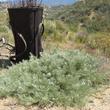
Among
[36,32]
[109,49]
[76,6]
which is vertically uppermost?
[36,32]

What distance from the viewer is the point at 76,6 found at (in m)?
36.3

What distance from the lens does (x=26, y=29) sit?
948 centimetres

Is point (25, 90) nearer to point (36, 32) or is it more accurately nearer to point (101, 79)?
point (101, 79)

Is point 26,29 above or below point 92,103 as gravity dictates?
above

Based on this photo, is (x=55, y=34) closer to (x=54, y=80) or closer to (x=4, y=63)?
(x=4, y=63)

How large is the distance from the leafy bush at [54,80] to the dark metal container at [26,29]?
930 millimetres

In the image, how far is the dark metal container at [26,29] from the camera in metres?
9.43

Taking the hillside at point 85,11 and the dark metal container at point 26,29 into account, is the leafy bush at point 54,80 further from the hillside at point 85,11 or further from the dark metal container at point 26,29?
the hillside at point 85,11

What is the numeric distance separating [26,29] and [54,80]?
7.62 feet

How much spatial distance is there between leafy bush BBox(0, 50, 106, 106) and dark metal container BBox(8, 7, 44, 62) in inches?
36.6

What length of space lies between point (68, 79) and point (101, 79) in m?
1.00

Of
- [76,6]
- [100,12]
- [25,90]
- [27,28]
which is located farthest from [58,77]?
[76,6]

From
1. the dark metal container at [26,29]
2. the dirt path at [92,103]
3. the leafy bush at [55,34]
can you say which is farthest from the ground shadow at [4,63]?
the leafy bush at [55,34]

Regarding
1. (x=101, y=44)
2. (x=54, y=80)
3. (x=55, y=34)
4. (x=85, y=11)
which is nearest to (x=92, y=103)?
(x=54, y=80)
